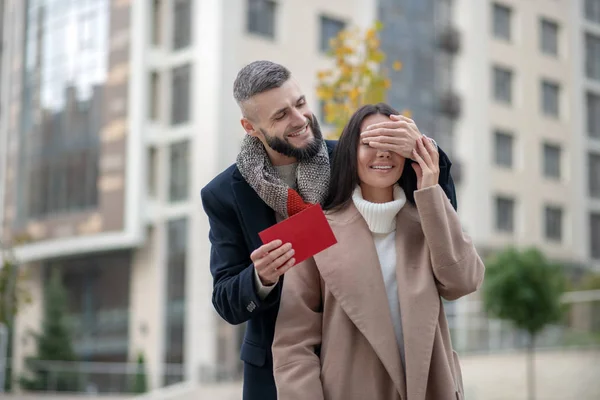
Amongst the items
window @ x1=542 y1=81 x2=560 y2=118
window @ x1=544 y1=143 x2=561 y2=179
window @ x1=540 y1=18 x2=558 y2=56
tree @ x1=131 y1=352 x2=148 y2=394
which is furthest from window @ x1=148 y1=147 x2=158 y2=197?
window @ x1=540 y1=18 x2=558 y2=56

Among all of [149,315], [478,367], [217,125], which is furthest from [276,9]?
[478,367]

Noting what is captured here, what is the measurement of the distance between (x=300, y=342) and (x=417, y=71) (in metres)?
31.8

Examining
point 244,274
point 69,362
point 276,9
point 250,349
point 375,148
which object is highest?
point 276,9

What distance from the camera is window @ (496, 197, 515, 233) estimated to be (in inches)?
1432

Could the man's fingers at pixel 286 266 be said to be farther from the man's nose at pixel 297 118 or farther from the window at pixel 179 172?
the window at pixel 179 172

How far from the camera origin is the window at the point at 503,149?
1443 inches

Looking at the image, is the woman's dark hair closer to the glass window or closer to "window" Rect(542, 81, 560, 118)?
the glass window

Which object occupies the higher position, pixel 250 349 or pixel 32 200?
pixel 32 200

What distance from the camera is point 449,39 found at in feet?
117

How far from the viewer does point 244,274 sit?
3.13 m

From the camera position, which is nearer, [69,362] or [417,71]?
[69,362]

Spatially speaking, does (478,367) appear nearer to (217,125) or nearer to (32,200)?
(217,125)

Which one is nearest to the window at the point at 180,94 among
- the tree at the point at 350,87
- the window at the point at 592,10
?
the tree at the point at 350,87

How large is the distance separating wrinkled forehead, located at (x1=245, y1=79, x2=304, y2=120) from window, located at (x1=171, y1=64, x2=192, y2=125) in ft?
87.0
